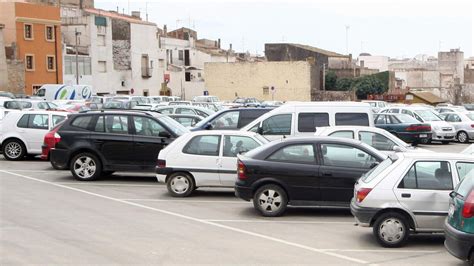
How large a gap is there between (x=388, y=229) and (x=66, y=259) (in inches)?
186

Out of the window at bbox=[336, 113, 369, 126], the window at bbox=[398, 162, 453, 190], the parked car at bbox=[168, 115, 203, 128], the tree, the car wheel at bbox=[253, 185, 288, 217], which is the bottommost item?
the car wheel at bbox=[253, 185, 288, 217]

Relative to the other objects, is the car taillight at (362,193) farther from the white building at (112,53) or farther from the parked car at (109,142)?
the white building at (112,53)

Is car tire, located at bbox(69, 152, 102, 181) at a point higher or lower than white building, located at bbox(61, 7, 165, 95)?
lower

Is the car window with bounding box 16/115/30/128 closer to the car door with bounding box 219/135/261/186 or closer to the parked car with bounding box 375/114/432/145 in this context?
the car door with bounding box 219/135/261/186

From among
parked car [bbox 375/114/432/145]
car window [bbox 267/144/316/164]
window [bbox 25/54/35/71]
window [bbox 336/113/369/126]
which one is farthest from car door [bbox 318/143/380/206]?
window [bbox 25/54/35/71]

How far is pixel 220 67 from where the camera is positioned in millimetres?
78250

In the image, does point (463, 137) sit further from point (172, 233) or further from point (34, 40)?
point (34, 40)

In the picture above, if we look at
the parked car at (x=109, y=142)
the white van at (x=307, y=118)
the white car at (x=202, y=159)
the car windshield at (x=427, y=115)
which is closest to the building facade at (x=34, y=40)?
the car windshield at (x=427, y=115)

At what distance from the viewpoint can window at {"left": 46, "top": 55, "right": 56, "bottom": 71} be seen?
204 ft

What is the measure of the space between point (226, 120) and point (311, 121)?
10.5 ft

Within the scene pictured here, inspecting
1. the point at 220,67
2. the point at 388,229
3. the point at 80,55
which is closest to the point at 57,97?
the point at 80,55

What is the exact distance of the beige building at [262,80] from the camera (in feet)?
248

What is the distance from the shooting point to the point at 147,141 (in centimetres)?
1587

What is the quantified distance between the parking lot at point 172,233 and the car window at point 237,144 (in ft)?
3.45
